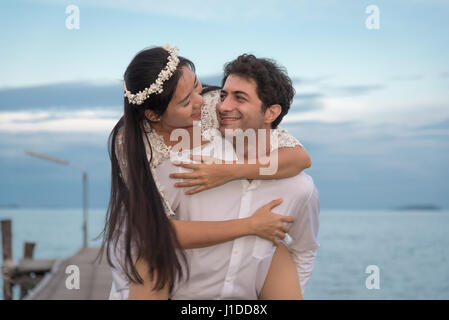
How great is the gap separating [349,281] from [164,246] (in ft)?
140

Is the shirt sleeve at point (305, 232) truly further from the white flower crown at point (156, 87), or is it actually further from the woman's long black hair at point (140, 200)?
the white flower crown at point (156, 87)

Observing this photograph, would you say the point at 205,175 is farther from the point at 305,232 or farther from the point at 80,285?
the point at 80,285

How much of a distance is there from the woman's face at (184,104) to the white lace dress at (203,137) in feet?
0.36

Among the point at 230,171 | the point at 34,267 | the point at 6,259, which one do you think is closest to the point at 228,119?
the point at 230,171

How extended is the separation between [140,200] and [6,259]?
18294 mm

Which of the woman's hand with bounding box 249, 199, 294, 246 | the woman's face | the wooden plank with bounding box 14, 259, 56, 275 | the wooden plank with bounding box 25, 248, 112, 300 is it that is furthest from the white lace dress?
the wooden plank with bounding box 14, 259, 56, 275

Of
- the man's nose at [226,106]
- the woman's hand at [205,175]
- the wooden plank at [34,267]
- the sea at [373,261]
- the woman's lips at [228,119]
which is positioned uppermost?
the man's nose at [226,106]

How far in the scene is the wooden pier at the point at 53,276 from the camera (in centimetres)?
1188

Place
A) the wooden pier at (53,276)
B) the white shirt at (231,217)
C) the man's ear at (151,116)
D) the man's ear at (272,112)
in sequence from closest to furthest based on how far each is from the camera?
the white shirt at (231,217), the man's ear at (151,116), the man's ear at (272,112), the wooden pier at (53,276)

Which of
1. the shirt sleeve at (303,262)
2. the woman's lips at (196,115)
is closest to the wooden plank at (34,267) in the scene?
the woman's lips at (196,115)

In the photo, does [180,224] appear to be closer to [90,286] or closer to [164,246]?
[164,246]

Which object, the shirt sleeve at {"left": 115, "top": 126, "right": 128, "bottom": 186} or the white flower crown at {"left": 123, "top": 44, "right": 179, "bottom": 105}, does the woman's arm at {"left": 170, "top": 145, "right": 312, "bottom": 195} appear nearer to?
the shirt sleeve at {"left": 115, "top": 126, "right": 128, "bottom": 186}

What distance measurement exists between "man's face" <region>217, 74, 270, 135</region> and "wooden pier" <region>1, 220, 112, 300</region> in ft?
29.5
